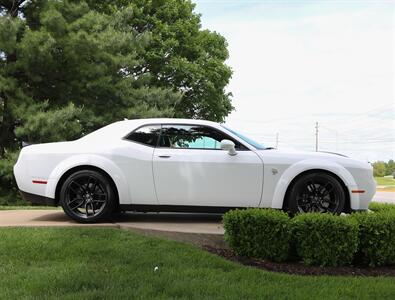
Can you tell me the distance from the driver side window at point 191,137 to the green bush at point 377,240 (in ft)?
6.14

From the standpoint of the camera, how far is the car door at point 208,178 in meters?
6.35

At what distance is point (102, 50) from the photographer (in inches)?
746

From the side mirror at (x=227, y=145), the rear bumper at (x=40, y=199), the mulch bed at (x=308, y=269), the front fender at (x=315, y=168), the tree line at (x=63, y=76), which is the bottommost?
the mulch bed at (x=308, y=269)

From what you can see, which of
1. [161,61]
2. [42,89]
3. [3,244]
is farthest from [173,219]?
[161,61]

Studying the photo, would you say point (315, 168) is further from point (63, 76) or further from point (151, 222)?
point (63, 76)

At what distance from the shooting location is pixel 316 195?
637 cm

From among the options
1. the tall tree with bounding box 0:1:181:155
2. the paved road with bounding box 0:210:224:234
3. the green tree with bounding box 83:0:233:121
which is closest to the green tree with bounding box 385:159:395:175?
the green tree with bounding box 83:0:233:121

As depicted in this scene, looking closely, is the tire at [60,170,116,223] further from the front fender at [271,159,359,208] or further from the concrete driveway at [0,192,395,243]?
the front fender at [271,159,359,208]

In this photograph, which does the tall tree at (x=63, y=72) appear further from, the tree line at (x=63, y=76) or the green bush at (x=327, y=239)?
the green bush at (x=327, y=239)

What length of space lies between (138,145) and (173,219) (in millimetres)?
1230

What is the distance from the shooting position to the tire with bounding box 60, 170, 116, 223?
6.41 metres

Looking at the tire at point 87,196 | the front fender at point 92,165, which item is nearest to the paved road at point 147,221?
the tire at point 87,196

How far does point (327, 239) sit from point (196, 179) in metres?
1.83

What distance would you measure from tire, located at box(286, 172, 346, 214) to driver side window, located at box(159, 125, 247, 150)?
0.91 m
